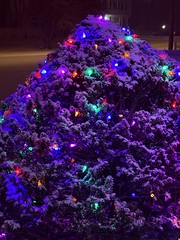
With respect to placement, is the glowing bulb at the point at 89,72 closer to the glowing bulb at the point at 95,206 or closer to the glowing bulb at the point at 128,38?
the glowing bulb at the point at 128,38

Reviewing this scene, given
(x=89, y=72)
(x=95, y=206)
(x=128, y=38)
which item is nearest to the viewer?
(x=95, y=206)

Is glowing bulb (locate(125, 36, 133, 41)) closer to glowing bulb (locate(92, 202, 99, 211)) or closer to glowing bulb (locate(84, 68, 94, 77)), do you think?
glowing bulb (locate(84, 68, 94, 77))

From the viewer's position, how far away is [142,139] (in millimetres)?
3273

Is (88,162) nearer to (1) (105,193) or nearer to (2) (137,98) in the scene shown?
(1) (105,193)

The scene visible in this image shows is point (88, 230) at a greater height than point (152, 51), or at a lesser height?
lesser

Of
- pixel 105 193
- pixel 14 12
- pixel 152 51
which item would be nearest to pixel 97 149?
pixel 105 193

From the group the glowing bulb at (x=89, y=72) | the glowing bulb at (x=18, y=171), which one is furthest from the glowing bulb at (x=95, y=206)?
the glowing bulb at (x=89, y=72)

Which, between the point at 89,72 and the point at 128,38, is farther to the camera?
the point at 128,38

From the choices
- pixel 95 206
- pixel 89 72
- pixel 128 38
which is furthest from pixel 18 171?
pixel 128 38

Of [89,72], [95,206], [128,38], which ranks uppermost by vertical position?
[128,38]

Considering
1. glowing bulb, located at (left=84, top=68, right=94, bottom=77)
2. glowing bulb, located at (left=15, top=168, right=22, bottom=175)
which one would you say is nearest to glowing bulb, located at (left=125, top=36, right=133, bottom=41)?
glowing bulb, located at (left=84, top=68, right=94, bottom=77)

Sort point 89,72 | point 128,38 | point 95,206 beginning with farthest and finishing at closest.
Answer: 1. point 128,38
2. point 89,72
3. point 95,206

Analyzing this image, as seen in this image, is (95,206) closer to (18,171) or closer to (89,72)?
(18,171)

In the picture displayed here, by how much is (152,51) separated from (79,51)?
63cm
